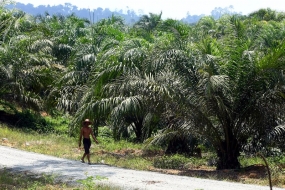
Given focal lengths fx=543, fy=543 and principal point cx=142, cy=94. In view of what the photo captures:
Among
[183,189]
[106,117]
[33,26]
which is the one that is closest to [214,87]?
[183,189]

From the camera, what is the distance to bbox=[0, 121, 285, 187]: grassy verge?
43.2ft

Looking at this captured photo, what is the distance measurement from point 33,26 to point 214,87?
1823 centimetres

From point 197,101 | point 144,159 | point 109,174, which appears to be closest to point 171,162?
point 144,159

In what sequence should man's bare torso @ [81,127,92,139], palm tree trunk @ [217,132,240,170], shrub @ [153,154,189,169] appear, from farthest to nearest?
shrub @ [153,154,189,169] → palm tree trunk @ [217,132,240,170] → man's bare torso @ [81,127,92,139]

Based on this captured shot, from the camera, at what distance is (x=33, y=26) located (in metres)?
29.4

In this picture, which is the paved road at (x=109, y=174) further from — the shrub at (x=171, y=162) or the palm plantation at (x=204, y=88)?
the palm plantation at (x=204, y=88)

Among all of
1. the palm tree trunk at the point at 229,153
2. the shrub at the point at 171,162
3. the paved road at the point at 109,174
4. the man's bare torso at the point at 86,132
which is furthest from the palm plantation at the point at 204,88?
the paved road at the point at 109,174

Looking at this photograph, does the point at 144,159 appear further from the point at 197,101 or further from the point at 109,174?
the point at 109,174

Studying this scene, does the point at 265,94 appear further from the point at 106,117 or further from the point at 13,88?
the point at 13,88

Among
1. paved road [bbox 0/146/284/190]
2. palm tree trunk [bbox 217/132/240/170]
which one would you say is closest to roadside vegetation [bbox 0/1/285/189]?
palm tree trunk [bbox 217/132/240/170]

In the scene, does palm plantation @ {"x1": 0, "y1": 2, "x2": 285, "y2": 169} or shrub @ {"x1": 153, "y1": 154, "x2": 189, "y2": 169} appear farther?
shrub @ {"x1": 153, "y1": 154, "x2": 189, "y2": 169}

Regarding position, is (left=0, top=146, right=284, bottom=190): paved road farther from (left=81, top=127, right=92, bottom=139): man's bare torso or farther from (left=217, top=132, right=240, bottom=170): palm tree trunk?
(left=217, top=132, right=240, bottom=170): palm tree trunk

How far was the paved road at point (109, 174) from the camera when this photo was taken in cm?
1105

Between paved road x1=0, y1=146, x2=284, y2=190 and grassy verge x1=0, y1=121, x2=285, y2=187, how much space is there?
960 millimetres
